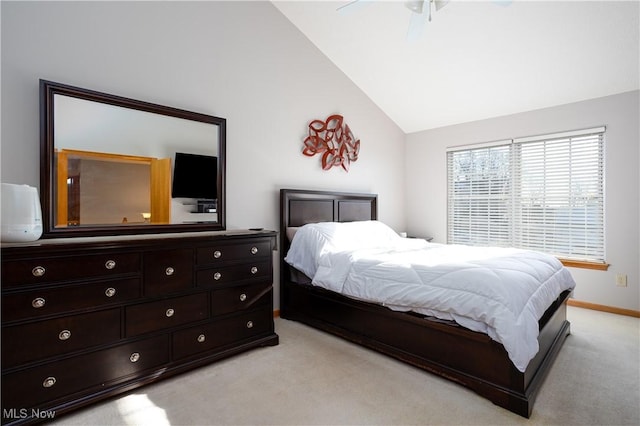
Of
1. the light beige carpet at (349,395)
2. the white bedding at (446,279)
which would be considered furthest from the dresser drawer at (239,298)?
the white bedding at (446,279)

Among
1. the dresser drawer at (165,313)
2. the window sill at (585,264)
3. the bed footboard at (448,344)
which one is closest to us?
the bed footboard at (448,344)

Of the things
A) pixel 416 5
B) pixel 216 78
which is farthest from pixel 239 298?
pixel 416 5

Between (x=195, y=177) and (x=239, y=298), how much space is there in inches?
43.5

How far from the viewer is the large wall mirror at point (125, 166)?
2.20m

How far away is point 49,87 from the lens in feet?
7.07

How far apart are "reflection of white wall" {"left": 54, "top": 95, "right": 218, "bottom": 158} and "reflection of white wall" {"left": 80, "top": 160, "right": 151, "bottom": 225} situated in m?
0.13

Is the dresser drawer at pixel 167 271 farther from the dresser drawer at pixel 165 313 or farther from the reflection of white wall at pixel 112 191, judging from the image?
the reflection of white wall at pixel 112 191

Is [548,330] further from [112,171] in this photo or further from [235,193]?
[112,171]

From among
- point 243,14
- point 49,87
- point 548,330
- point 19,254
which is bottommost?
point 548,330

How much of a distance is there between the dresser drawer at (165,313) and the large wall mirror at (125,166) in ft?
2.23

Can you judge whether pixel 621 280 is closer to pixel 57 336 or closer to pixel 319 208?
pixel 319 208

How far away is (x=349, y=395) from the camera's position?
6.70 ft

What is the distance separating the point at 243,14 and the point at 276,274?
103 inches

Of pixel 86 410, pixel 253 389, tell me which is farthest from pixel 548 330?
pixel 86 410
